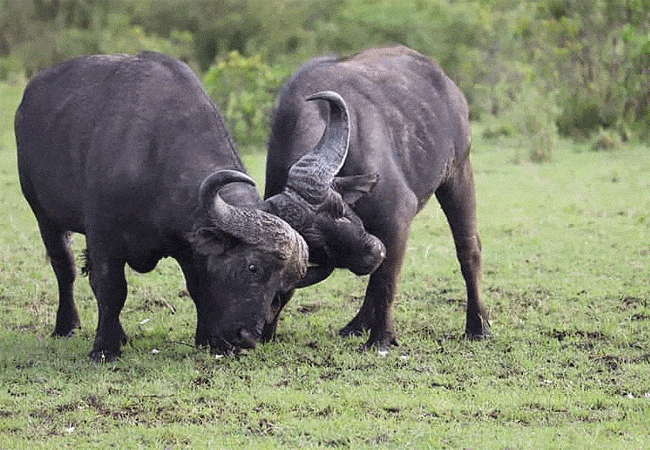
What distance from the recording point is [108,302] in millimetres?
7473

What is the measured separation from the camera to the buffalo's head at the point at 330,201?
690 centimetres

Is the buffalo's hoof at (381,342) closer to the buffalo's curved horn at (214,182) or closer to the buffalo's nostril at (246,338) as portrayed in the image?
the buffalo's nostril at (246,338)

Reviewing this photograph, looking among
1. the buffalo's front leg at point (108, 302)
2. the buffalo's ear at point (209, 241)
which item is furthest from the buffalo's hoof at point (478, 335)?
the buffalo's front leg at point (108, 302)

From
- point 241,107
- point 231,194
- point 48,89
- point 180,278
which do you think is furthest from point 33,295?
point 241,107

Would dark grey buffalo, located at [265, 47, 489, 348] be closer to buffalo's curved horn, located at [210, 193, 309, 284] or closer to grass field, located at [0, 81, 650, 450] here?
buffalo's curved horn, located at [210, 193, 309, 284]

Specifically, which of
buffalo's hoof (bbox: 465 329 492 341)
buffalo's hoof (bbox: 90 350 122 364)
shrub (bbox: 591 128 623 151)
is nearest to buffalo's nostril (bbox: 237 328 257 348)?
buffalo's hoof (bbox: 90 350 122 364)

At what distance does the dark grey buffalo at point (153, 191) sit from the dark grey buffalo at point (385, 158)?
12.6 inches

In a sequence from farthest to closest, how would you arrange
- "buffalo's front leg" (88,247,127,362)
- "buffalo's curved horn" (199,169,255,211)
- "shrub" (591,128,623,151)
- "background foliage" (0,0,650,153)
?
1. "background foliage" (0,0,650,153)
2. "shrub" (591,128,623,151)
3. "buffalo's front leg" (88,247,127,362)
4. "buffalo's curved horn" (199,169,255,211)

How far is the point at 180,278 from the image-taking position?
10195mm

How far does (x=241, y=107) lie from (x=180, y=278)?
9.58 metres

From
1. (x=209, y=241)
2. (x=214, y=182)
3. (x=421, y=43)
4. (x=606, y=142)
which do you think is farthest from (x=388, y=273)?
(x=421, y=43)

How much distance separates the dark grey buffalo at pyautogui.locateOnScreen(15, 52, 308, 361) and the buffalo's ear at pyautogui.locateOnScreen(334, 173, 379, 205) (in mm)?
458

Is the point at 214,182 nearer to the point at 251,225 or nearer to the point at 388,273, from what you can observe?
the point at 251,225

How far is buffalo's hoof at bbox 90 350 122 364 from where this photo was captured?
7375 millimetres
